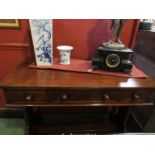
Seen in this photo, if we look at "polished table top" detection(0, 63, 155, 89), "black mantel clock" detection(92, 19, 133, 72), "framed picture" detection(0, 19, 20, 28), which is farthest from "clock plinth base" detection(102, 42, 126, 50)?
"framed picture" detection(0, 19, 20, 28)

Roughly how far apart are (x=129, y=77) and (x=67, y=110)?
32.1 inches

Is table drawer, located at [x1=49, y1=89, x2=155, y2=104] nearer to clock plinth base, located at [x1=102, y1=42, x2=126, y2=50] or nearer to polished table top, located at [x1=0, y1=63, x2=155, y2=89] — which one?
polished table top, located at [x1=0, y1=63, x2=155, y2=89]

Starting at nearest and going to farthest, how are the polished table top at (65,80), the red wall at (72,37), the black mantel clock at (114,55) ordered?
→ 1. the polished table top at (65,80)
2. the black mantel clock at (114,55)
3. the red wall at (72,37)

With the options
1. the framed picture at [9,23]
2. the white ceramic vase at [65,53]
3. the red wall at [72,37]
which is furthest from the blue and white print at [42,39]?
the framed picture at [9,23]

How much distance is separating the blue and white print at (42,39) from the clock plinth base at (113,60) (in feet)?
1.11

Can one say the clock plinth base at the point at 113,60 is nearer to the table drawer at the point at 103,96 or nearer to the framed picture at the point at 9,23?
the table drawer at the point at 103,96

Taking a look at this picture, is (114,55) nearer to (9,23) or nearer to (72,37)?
(72,37)

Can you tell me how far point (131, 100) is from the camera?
3.08ft

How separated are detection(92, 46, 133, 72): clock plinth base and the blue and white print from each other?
13.3 inches

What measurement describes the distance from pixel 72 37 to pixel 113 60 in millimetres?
424

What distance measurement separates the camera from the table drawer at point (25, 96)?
0.87m

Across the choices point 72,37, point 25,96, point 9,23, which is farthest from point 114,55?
point 9,23

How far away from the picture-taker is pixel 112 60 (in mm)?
1015

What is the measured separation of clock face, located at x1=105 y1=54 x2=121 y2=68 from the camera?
1.00m
